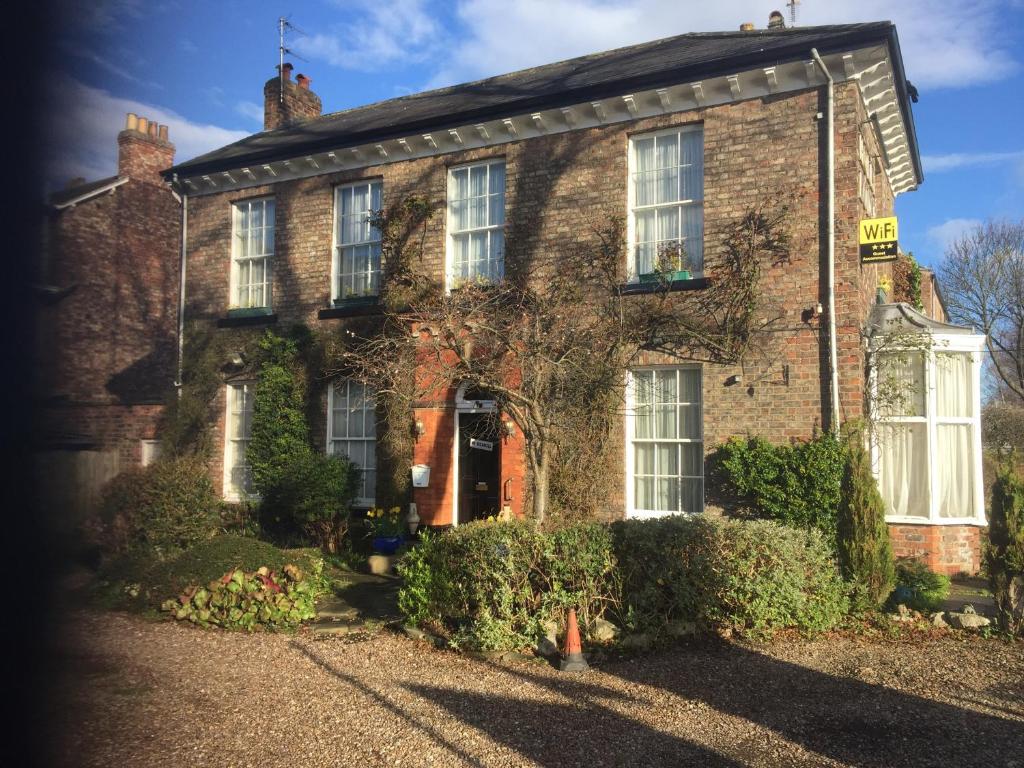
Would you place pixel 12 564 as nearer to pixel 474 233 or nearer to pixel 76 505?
pixel 76 505

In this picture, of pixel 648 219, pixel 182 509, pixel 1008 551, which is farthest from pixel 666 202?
pixel 182 509

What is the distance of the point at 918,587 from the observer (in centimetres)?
898

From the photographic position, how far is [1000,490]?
305 inches

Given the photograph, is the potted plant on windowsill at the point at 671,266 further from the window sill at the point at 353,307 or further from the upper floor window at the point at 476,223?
the window sill at the point at 353,307

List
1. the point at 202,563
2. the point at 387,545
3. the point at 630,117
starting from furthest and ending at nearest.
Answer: the point at 387,545 < the point at 630,117 < the point at 202,563

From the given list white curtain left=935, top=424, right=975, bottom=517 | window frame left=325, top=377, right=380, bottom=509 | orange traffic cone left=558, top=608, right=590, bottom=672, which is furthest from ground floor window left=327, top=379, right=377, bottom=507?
white curtain left=935, top=424, right=975, bottom=517

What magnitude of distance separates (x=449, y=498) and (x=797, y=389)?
222 inches

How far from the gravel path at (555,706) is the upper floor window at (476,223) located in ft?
23.2

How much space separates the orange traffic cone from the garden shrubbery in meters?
0.54

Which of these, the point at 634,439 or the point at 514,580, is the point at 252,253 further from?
the point at 514,580

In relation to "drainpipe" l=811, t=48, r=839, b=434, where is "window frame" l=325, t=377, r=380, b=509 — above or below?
below

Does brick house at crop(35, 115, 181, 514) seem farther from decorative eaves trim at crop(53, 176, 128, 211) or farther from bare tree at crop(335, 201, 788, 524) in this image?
bare tree at crop(335, 201, 788, 524)

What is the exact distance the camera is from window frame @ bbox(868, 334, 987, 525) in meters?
10.7

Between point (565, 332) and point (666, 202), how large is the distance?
2.43 metres
